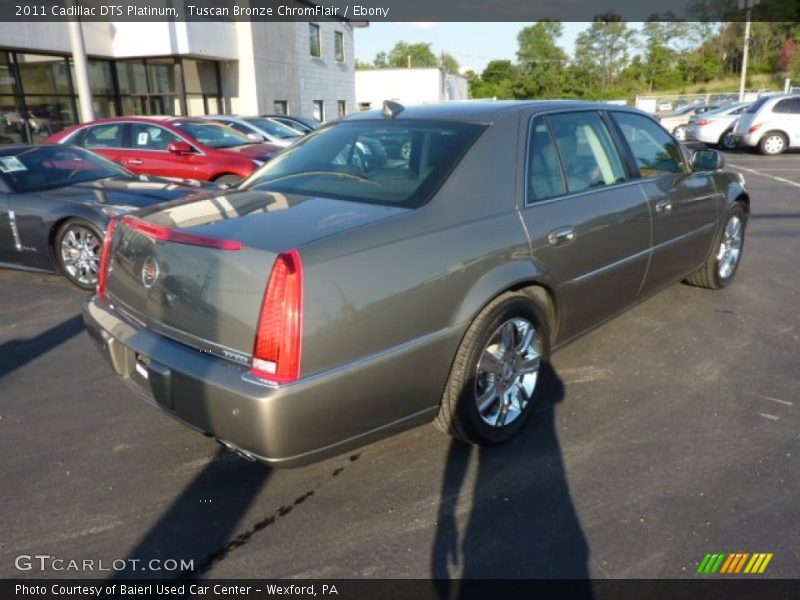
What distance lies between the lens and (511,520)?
8.41 feet

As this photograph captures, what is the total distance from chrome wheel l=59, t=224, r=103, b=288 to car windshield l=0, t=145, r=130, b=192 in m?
0.78

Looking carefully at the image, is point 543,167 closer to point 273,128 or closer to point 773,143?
point 273,128

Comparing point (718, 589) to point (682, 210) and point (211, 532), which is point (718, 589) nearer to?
point (211, 532)

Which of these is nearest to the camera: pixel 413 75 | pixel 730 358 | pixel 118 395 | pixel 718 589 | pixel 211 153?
pixel 718 589

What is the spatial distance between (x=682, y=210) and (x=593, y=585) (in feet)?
9.93

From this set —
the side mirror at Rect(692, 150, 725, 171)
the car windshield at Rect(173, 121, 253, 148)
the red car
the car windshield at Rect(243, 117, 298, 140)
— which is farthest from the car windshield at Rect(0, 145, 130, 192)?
the car windshield at Rect(243, 117, 298, 140)

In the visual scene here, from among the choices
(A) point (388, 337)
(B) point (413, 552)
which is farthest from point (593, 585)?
(A) point (388, 337)

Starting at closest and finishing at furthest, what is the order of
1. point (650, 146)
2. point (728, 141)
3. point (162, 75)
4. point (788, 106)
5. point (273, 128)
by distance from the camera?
point (650, 146) → point (273, 128) → point (788, 106) → point (728, 141) → point (162, 75)

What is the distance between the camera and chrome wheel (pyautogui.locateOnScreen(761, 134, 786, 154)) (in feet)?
56.5

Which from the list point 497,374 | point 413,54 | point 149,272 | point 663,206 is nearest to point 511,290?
point 497,374

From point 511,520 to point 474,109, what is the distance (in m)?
2.15

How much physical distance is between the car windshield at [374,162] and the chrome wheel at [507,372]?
796 mm

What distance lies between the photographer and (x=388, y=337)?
8.05 feet

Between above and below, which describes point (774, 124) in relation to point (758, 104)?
below
